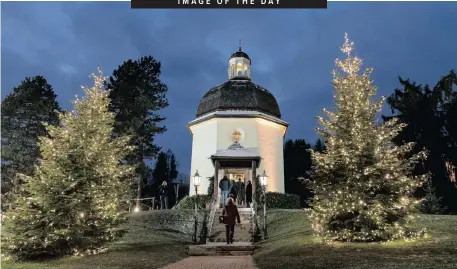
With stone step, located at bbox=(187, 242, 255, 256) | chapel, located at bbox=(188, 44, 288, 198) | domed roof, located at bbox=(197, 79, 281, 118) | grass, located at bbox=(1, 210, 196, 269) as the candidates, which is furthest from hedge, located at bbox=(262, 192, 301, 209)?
stone step, located at bbox=(187, 242, 255, 256)

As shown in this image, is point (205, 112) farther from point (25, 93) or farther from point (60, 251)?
point (25, 93)

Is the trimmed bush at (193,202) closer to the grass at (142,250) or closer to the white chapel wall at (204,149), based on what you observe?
the white chapel wall at (204,149)

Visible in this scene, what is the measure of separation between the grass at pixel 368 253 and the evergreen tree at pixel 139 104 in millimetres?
21518

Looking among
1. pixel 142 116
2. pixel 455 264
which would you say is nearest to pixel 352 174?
pixel 455 264

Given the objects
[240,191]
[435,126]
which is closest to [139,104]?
[240,191]

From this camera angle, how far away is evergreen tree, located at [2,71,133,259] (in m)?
11.5

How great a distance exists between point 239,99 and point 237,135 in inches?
119

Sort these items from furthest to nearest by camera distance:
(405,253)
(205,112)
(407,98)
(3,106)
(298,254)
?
(3,106) < (407,98) < (205,112) < (298,254) < (405,253)

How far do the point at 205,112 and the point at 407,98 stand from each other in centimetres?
1762

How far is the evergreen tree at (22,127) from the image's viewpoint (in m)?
33.8

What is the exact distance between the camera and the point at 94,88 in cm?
1403

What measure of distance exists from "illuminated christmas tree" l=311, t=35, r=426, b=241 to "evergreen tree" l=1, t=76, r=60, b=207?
28.2m

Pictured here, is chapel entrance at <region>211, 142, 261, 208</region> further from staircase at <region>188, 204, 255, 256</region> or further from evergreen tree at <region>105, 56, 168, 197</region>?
evergreen tree at <region>105, 56, 168, 197</region>

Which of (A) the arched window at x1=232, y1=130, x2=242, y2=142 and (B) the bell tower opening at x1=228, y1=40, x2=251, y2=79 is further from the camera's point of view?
(B) the bell tower opening at x1=228, y1=40, x2=251, y2=79
